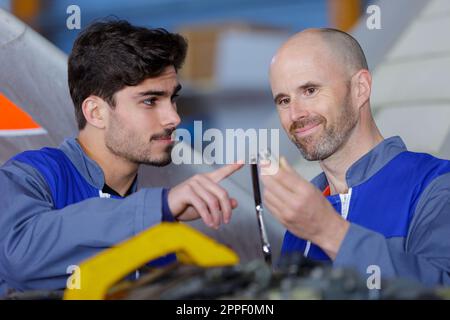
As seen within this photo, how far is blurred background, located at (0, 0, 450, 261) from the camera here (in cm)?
171

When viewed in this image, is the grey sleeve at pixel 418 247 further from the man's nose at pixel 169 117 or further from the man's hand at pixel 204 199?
the man's nose at pixel 169 117

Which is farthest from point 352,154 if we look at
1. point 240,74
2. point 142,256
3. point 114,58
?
point 240,74

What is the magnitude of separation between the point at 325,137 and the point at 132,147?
36cm

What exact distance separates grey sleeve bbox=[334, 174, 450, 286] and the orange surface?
2.79 feet

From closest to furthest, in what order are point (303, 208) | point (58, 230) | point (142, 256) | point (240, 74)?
1. point (142, 256)
2. point (303, 208)
3. point (58, 230)
4. point (240, 74)

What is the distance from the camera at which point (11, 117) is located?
1691 mm

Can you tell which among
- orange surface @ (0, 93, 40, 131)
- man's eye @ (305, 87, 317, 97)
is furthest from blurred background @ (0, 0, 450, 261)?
man's eye @ (305, 87, 317, 97)

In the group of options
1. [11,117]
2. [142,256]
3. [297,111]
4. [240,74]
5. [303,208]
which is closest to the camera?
[142,256]

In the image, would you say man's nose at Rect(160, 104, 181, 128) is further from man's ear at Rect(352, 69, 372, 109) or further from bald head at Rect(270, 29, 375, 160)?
man's ear at Rect(352, 69, 372, 109)

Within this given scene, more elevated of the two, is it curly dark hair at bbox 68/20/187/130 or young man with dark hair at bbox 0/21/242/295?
curly dark hair at bbox 68/20/187/130

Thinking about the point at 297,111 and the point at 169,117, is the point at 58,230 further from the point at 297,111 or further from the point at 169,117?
the point at 297,111
